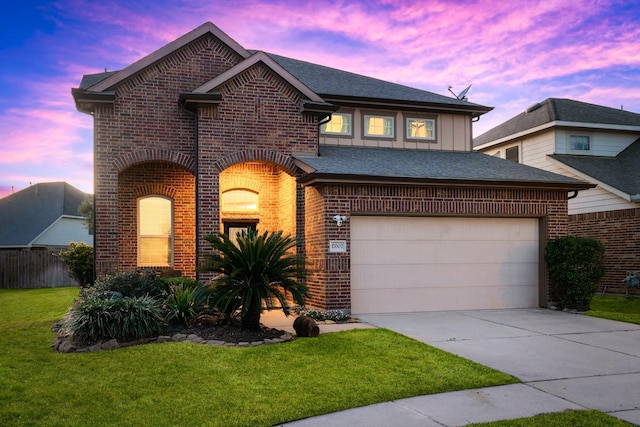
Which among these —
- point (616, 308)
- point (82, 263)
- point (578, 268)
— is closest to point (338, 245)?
point (578, 268)

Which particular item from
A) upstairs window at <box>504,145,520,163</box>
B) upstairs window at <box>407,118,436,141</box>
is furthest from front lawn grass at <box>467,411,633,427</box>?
upstairs window at <box>504,145,520,163</box>

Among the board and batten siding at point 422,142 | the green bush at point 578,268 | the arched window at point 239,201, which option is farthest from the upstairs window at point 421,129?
the green bush at point 578,268

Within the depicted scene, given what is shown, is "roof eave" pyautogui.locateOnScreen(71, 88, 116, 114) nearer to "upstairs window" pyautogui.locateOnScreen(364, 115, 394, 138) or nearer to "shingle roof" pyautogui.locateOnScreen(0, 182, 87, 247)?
"upstairs window" pyautogui.locateOnScreen(364, 115, 394, 138)

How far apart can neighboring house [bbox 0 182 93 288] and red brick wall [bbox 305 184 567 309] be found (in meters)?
17.7

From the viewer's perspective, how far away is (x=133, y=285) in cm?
1173

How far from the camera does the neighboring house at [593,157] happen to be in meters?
18.3

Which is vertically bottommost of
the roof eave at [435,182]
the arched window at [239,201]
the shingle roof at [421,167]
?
the arched window at [239,201]

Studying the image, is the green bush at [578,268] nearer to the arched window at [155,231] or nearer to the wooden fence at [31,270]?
the arched window at [155,231]

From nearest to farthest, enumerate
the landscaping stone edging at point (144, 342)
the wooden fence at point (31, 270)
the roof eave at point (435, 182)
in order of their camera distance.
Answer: the landscaping stone edging at point (144, 342), the roof eave at point (435, 182), the wooden fence at point (31, 270)

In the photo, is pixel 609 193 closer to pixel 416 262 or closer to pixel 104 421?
pixel 416 262

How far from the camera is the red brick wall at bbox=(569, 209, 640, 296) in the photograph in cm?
1783

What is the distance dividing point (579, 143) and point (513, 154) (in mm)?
2763

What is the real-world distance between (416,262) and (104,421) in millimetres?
9224

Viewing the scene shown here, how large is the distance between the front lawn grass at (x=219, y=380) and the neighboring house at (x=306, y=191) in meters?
3.94
